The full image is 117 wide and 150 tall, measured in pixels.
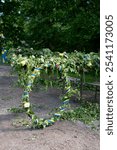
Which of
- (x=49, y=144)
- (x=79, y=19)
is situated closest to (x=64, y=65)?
(x=49, y=144)

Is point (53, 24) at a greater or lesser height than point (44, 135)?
greater

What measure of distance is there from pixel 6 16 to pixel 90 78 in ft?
18.8

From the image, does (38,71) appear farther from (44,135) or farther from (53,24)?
(53,24)

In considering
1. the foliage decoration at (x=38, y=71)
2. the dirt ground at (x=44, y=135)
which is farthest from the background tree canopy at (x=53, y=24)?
the foliage decoration at (x=38, y=71)

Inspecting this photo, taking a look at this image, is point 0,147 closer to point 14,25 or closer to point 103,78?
point 103,78

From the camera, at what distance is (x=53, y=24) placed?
11.3 metres

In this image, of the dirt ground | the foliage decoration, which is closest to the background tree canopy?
the dirt ground

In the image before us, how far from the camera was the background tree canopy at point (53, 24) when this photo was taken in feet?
31.8

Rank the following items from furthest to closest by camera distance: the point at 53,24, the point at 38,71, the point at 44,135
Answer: the point at 53,24 < the point at 38,71 < the point at 44,135

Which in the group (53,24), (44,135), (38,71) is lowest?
(44,135)

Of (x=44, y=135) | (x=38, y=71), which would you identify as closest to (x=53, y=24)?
(x=38, y=71)

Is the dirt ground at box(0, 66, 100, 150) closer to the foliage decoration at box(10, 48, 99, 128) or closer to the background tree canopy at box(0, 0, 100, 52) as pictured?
the foliage decoration at box(10, 48, 99, 128)

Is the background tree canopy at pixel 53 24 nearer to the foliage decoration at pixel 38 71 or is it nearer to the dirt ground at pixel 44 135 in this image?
the dirt ground at pixel 44 135

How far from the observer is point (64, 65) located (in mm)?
5984
